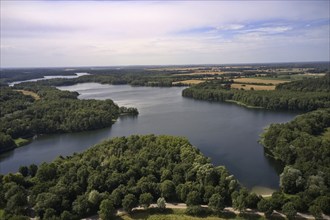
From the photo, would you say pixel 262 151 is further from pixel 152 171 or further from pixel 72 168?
pixel 72 168

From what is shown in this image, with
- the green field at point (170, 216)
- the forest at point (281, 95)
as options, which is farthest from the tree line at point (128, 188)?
the forest at point (281, 95)

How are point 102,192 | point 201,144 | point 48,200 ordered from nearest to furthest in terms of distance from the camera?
point 48,200 < point 102,192 < point 201,144

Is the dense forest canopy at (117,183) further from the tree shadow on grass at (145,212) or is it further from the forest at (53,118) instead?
the forest at (53,118)

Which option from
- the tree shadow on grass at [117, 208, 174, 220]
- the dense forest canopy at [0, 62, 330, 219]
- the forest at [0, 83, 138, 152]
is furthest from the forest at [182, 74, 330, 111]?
the tree shadow on grass at [117, 208, 174, 220]

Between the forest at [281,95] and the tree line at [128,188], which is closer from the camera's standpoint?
the tree line at [128,188]

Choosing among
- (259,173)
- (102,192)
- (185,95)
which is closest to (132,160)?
(102,192)

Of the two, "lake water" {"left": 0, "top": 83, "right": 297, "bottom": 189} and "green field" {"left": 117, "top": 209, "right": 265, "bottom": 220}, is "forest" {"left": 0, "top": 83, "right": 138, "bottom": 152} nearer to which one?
"lake water" {"left": 0, "top": 83, "right": 297, "bottom": 189}
